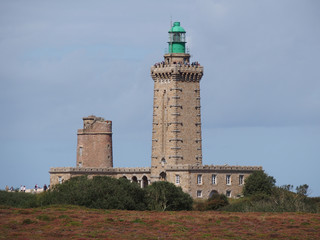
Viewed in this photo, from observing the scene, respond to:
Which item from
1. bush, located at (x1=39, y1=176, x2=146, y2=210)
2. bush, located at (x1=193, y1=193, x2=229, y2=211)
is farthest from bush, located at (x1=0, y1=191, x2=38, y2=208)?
bush, located at (x1=193, y1=193, x2=229, y2=211)

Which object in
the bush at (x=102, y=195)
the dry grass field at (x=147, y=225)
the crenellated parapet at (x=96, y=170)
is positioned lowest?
the dry grass field at (x=147, y=225)

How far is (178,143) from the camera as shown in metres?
96.8

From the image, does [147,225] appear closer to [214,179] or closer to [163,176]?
[214,179]

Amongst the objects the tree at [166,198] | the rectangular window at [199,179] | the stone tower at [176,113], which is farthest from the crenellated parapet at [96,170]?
the tree at [166,198]

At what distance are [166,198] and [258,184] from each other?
16.1m

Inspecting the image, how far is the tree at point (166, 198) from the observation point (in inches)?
3174

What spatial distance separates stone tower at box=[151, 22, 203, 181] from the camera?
3816 inches

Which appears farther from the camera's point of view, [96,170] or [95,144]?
[95,144]

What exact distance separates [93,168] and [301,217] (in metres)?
39.2

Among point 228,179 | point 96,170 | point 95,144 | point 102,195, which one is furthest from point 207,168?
point 102,195

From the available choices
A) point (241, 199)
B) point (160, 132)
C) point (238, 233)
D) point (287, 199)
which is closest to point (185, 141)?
point (160, 132)

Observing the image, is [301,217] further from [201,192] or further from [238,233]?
[201,192]

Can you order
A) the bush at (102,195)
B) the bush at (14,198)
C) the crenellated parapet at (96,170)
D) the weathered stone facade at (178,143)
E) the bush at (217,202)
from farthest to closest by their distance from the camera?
the crenellated parapet at (96,170) < the weathered stone facade at (178,143) < the bush at (14,198) < the bush at (217,202) < the bush at (102,195)

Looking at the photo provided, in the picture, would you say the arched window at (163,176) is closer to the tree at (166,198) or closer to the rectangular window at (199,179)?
the rectangular window at (199,179)
